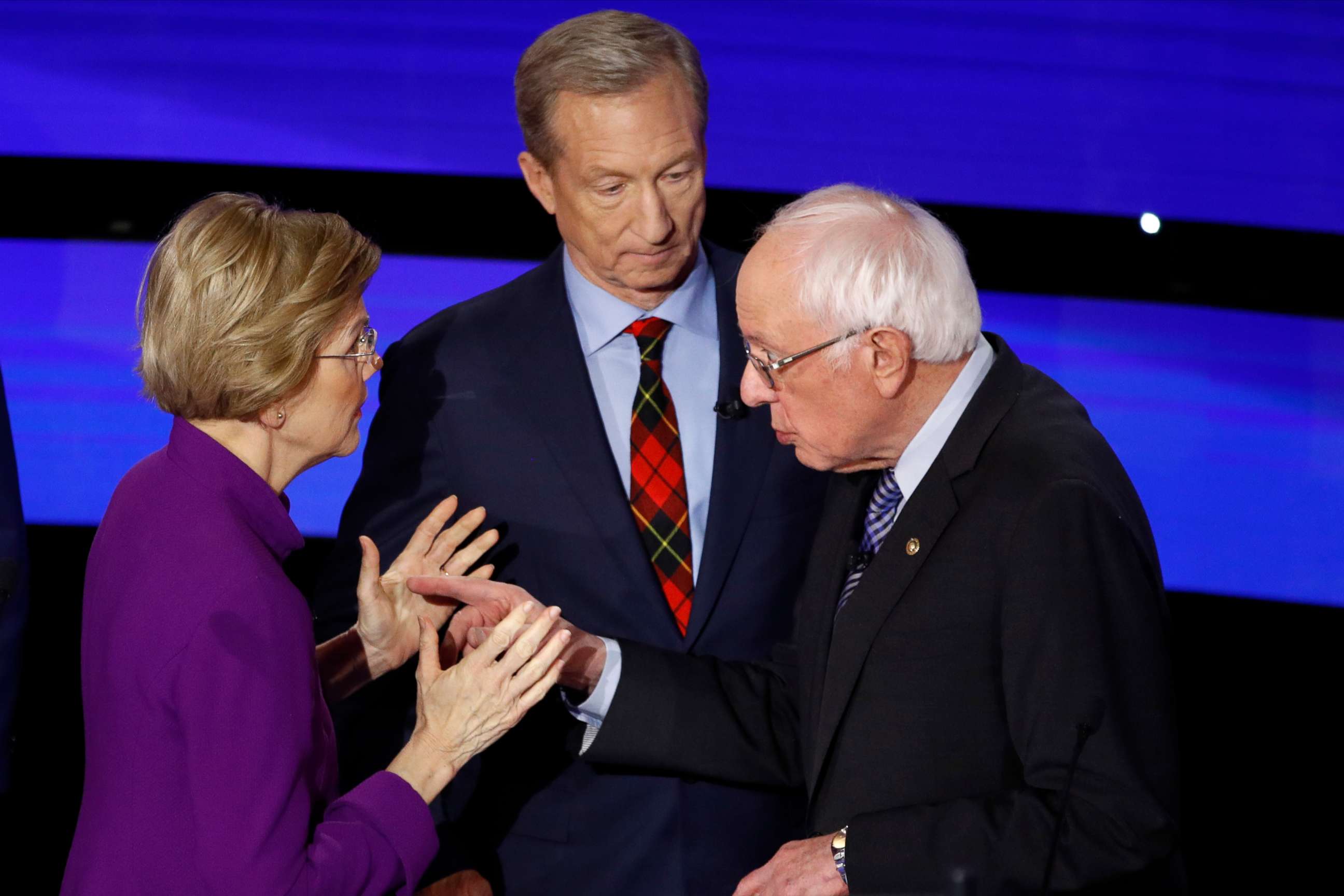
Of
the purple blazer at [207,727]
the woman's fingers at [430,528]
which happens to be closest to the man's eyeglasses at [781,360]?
the woman's fingers at [430,528]

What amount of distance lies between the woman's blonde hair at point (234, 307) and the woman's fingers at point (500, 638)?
1.43 feet

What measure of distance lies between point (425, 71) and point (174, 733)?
2.21 metres

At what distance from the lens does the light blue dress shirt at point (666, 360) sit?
2512mm

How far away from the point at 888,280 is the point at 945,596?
44 cm

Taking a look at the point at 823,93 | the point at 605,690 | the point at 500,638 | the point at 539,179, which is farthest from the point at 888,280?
the point at 823,93

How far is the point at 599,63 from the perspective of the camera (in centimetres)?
245

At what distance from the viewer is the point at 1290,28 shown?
3.44m

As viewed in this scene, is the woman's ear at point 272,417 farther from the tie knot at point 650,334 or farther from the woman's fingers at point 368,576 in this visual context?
the tie knot at point 650,334

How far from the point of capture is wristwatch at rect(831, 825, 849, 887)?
183cm

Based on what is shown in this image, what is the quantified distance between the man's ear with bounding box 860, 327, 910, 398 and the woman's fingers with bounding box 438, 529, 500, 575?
745mm

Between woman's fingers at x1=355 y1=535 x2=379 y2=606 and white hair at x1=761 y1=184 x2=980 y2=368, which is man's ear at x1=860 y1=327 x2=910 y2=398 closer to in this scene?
white hair at x1=761 y1=184 x2=980 y2=368

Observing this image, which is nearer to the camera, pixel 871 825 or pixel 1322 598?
pixel 871 825

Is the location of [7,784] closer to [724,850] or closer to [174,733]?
[174,733]

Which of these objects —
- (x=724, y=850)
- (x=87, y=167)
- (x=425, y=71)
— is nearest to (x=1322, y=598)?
(x=724, y=850)
